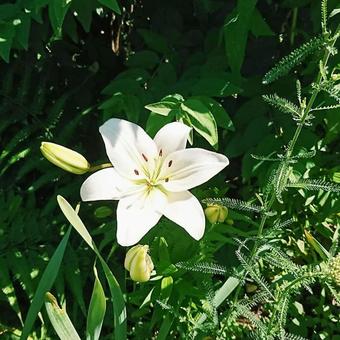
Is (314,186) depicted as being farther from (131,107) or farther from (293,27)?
(293,27)

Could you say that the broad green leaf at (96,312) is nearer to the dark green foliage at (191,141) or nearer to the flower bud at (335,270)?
the dark green foliage at (191,141)

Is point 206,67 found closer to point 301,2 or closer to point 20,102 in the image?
point 301,2

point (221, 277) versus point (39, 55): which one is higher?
point (39, 55)

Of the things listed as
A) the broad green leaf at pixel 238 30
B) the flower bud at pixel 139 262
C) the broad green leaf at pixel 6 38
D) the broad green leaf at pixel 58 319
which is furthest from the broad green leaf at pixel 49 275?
the broad green leaf at pixel 238 30

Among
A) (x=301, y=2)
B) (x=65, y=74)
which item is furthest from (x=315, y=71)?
(x=65, y=74)

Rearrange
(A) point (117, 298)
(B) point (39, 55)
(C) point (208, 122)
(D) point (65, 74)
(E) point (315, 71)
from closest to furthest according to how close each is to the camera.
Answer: (A) point (117, 298) < (C) point (208, 122) < (E) point (315, 71) < (B) point (39, 55) < (D) point (65, 74)

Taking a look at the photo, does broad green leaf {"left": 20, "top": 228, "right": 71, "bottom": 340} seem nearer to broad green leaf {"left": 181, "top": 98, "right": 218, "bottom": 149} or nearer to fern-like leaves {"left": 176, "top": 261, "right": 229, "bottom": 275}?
fern-like leaves {"left": 176, "top": 261, "right": 229, "bottom": 275}

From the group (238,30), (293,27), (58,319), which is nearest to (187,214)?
(58,319)
